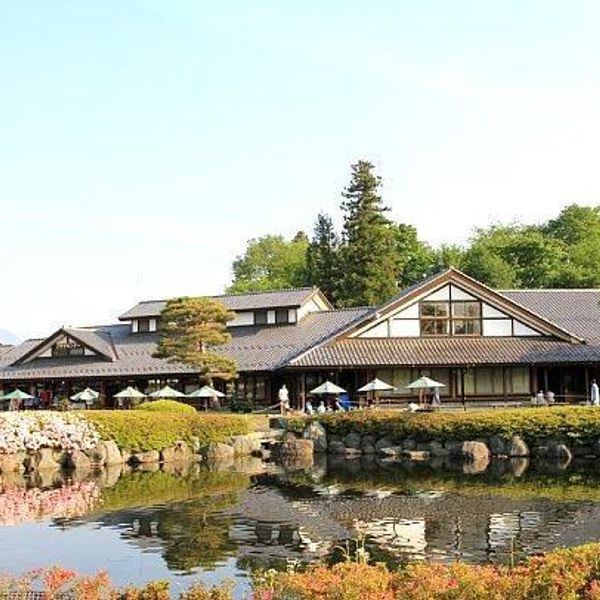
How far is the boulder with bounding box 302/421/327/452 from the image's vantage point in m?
33.4

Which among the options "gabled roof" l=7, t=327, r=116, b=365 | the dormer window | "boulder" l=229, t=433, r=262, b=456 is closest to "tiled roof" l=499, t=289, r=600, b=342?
the dormer window

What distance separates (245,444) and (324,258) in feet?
117

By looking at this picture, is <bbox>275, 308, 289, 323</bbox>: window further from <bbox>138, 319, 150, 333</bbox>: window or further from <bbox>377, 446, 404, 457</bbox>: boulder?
<bbox>377, 446, 404, 457</bbox>: boulder

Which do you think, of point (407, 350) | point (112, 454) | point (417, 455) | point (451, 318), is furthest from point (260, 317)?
point (112, 454)

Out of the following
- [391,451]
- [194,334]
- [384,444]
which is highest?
[194,334]

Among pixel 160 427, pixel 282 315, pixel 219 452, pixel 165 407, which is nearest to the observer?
pixel 160 427

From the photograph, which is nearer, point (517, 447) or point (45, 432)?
point (45, 432)

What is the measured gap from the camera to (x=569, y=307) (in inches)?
1815

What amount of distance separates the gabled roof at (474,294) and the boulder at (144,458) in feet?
40.4

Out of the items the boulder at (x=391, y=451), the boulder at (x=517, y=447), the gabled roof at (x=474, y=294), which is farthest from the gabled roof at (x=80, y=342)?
the boulder at (x=517, y=447)

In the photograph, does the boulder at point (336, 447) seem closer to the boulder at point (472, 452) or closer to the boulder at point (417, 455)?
the boulder at point (417, 455)

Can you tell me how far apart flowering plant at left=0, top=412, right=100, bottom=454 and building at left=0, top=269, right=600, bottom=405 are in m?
11.1

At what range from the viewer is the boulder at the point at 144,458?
103ft

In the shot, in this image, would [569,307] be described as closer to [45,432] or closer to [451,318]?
[451,318]
